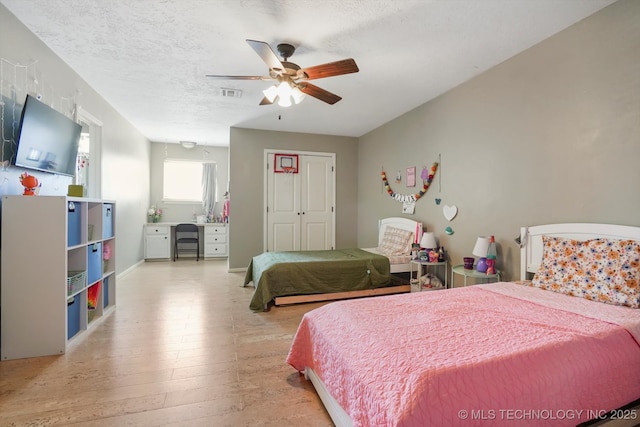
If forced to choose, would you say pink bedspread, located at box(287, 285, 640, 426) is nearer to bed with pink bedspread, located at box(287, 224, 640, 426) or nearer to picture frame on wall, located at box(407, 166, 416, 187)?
bed with pink bedspread, located at box(287, 224, 640, 426)

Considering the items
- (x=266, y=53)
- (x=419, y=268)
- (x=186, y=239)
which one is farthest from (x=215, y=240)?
(x=266, y=53)

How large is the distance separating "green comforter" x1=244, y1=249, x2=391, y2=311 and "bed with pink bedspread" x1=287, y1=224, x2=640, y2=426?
1497 mm

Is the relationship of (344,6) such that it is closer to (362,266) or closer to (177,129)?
(362,266)

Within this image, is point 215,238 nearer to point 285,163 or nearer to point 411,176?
point 285,163

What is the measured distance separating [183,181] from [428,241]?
5.63 metres

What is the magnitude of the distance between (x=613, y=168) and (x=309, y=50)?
2512 millimetres

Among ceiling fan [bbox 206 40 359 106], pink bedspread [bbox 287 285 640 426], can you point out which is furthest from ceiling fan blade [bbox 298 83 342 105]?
pink bedspread [bbox 287 285 640 426]

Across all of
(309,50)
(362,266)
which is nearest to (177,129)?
(309,50)

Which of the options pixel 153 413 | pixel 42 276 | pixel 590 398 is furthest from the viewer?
pixel 42 276

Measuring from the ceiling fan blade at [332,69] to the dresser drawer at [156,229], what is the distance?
5.16 metres

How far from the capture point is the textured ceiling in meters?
2.12

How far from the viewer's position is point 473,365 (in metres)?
1.21

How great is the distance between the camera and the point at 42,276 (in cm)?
229

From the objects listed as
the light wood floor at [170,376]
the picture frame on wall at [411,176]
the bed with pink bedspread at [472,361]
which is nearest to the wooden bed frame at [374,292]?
the light wood floor at [170,376]
